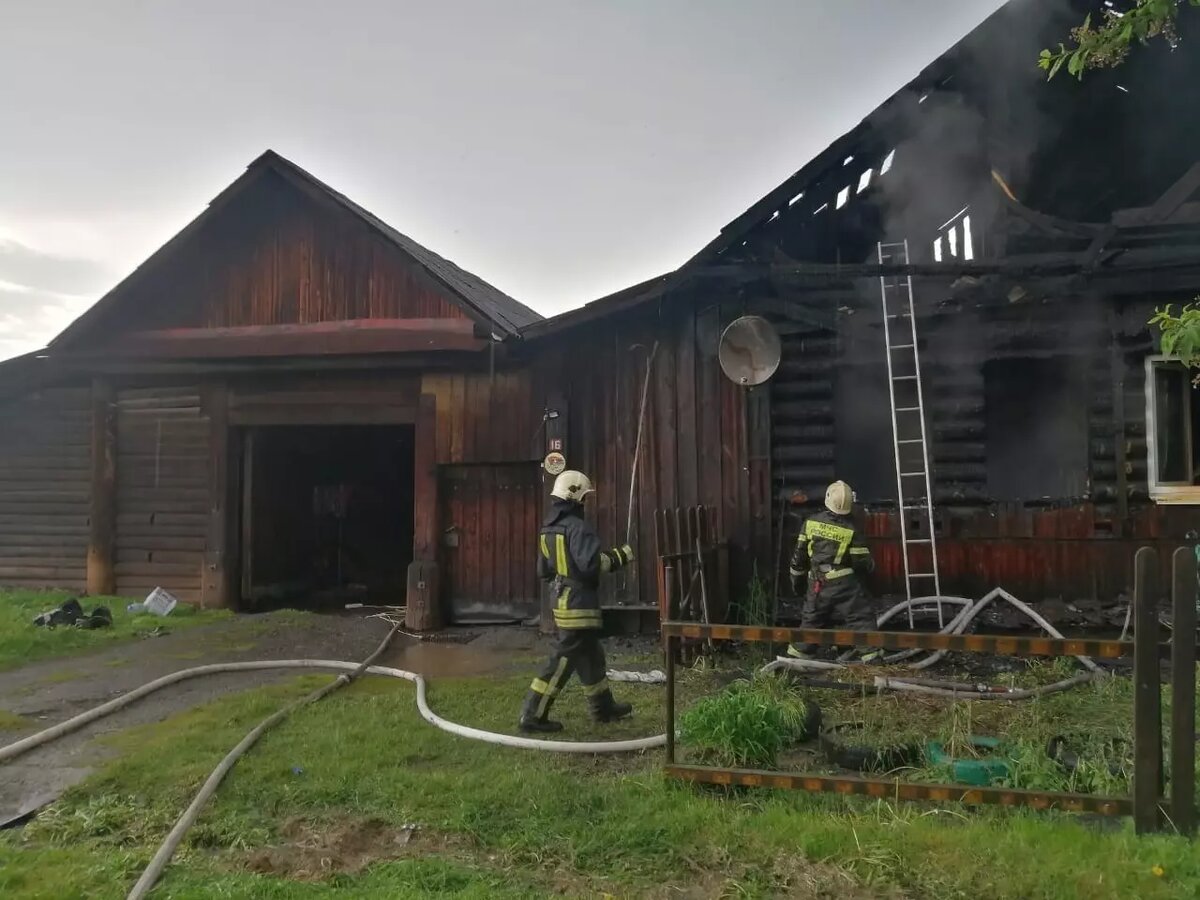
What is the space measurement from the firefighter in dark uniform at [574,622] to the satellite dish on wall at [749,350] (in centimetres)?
356

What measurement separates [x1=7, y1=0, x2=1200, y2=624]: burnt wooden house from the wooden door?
38 millimetres

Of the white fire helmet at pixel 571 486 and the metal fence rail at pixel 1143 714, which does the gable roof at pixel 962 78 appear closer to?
the white fire helmet at pixel 571 486

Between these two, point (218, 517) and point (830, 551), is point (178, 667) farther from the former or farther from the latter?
point (830, 551)

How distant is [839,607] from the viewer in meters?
7.51

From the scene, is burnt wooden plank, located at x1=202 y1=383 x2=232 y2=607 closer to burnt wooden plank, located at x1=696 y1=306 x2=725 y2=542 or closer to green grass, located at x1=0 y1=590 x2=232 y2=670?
green grass, located at x1=0 y1=590 x2=232 y2=670

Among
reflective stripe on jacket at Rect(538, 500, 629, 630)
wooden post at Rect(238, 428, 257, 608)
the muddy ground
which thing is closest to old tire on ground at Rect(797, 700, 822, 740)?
reflective stripe on jacket at Rect(538, 500, 629, 630)

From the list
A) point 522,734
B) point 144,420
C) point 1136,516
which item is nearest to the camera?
Answer: point 522,734

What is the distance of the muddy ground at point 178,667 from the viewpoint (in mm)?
5480

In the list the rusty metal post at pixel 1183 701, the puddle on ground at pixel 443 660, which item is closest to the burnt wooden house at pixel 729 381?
the puddle on ground at pixel 443 660

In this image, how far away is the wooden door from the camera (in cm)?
1069

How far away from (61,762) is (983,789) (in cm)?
549

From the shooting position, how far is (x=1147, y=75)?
28.0 ft

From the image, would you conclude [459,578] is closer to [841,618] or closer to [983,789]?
[841,618]

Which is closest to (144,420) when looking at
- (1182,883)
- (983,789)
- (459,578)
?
(459,578)
